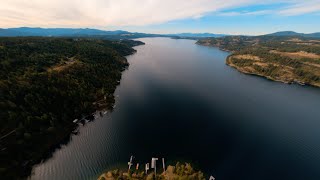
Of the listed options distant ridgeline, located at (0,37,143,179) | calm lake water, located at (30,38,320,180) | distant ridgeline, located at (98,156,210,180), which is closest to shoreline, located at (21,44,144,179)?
distant ridgeline, located at (0,37,143,179)

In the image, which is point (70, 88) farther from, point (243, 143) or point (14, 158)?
point (243, 143)

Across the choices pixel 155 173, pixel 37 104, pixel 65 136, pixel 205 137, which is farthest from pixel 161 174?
pixel 37 104

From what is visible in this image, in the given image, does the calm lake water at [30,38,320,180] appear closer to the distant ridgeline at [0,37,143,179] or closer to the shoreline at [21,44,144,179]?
the shoreline at [21,44,144,179]

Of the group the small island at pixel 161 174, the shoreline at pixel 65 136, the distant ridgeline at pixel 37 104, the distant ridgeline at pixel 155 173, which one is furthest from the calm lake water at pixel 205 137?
the distant ridgeline at pixel 37 104

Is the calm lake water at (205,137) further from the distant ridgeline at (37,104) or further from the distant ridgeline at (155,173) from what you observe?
the distant ridgeline at (37,104)

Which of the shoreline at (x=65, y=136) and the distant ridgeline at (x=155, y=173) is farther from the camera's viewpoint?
the shoreline at (x=65, y=136)

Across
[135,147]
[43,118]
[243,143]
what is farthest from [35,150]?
[243,143]
